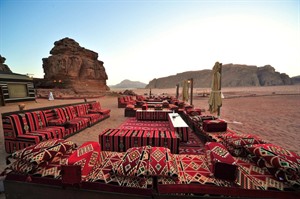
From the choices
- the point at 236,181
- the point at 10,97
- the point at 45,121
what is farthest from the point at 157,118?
the point at 10,97

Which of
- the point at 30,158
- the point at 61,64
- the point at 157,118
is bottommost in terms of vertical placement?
the point at 157,118

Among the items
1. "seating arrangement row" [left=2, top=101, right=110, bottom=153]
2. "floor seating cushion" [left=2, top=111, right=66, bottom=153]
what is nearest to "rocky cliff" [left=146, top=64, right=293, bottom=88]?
"seating arrangement row" [left=2, top=101, right=110, bottom=153]

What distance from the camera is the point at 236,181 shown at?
1.80 metres

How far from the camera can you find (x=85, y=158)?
1.98 meters

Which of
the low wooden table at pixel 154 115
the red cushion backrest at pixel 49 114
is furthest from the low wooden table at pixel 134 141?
the low wooden table at pixel 154 115

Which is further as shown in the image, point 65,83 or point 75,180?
point 65,83

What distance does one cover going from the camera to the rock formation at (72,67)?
1092 inches

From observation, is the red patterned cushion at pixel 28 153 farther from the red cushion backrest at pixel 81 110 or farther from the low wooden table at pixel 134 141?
the red cushion backrest at pixel 81 110

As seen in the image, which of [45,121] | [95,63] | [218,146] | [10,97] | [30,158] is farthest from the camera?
[95,63]

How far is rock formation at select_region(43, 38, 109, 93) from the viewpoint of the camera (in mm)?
27734

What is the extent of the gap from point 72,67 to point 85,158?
31.7m

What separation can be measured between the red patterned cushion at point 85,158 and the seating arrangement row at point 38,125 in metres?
2.52

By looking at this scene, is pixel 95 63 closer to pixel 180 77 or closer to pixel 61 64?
pixel 61 64

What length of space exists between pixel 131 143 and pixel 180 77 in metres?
116
